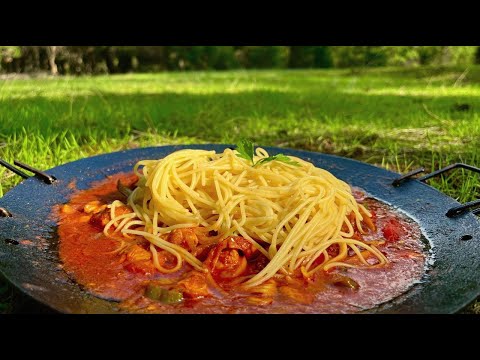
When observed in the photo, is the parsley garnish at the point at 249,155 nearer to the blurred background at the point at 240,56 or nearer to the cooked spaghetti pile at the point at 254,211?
the cooked spaghetti pile at the point at 254,211

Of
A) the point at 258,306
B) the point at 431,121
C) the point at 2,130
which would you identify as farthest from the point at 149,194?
the point at 431,121

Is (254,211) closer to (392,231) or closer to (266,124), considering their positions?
(392,231)

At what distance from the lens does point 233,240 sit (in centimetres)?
240

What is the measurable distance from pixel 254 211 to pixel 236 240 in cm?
32

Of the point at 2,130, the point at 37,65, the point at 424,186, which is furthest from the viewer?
the point at 37,65

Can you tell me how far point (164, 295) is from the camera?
2.04 metres

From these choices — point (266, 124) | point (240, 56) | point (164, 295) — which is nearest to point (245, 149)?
point (164, 295)

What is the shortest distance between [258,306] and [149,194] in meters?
1.15

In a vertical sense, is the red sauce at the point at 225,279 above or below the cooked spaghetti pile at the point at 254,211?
below

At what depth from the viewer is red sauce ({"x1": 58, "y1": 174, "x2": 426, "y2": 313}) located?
2010 millimetres

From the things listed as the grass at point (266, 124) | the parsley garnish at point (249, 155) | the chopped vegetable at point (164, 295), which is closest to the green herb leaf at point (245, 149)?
the parsley garnish at point (249, 155)

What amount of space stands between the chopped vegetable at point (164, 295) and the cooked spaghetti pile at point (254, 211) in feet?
0.76

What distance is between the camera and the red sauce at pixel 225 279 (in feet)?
6.59
